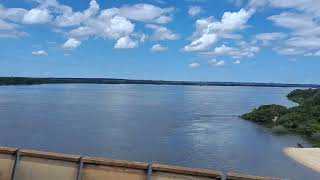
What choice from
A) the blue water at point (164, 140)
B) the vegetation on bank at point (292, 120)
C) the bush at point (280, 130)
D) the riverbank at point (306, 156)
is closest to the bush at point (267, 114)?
the vegetation on bank at point (292, 120)

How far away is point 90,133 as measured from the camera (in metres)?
64.5

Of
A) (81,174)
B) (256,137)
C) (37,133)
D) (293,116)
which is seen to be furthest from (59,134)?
(81,174)

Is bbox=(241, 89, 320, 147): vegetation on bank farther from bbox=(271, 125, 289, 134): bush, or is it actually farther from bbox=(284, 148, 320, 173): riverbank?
bbox=(284, 148, 320, 173): riverbank

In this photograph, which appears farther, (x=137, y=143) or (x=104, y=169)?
(x=137, y=143)

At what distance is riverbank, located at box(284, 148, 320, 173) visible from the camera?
152 ft

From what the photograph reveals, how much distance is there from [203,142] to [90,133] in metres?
15.9

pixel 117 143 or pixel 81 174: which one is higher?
pixel 81 174

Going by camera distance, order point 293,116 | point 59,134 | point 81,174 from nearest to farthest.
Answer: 1. point 81,174
2. point 59,134
3. point 293,116

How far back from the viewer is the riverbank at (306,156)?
46469 mm

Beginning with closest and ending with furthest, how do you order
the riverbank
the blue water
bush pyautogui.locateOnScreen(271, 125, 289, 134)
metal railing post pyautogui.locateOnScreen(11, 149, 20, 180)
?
metal railing post pyautogui.locateOnScreen(11, 149, 20, 180), the riverbank, the blue water, bush pyautogui.locateOnScreen(271, 125, 289, 134)

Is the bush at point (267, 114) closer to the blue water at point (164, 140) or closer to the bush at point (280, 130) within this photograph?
the blue water at point (164, 140)

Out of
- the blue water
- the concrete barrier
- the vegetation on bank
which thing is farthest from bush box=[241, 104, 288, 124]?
the concrete barrier

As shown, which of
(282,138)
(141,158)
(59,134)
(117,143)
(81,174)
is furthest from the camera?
(282,138)

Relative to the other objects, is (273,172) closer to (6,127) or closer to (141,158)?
(141,158)
